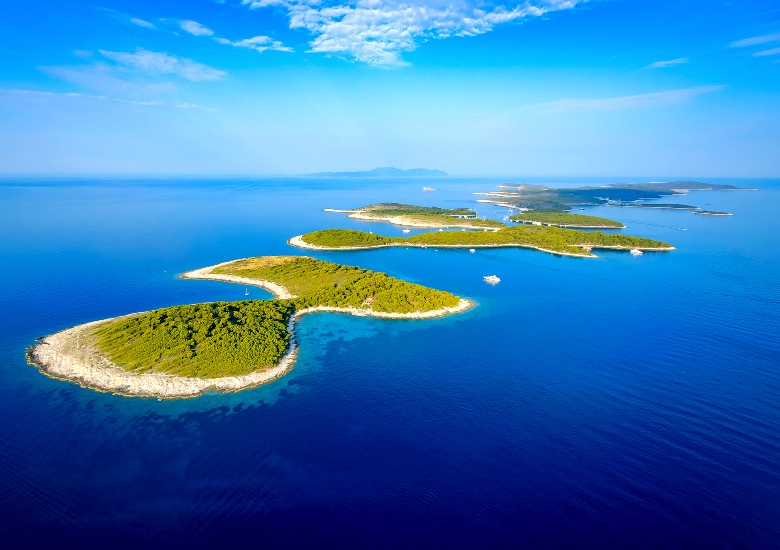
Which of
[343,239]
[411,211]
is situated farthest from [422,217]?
[343,239]

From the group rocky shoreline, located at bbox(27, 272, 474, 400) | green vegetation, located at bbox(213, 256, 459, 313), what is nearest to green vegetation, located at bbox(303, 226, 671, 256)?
green vegetation, located at bbox(213, 256, 459, 313)

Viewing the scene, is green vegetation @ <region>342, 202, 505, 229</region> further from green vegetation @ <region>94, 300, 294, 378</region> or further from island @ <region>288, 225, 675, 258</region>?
green vegetation @ <region>94, 300, 294, 378</region>

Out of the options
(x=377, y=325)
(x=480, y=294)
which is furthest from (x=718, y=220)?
(x=377, y=325)

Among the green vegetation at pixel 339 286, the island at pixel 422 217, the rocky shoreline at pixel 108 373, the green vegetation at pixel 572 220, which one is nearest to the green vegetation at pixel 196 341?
the rocky shoreline at pixel 108 373

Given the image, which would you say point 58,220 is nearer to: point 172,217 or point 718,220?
point 172,217

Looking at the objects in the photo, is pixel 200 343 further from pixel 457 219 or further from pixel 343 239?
pixel 457 219
